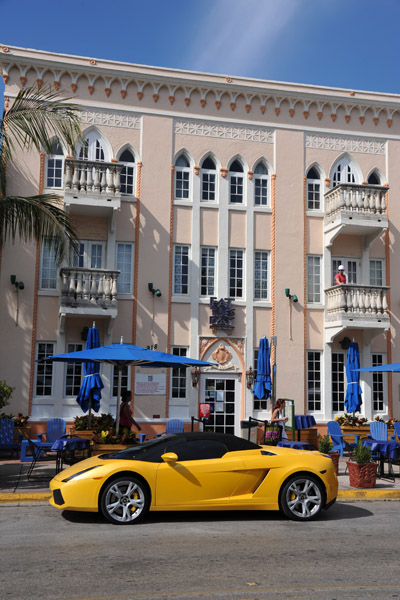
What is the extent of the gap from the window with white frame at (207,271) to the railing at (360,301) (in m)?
3.88

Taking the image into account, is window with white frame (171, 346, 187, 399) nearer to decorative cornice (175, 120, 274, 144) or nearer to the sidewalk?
the sidewalk

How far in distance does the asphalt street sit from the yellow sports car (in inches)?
10.5

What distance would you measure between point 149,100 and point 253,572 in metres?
17.3

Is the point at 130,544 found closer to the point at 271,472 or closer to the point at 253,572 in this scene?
the point at 253,572

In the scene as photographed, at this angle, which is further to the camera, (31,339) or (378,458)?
(31,339)

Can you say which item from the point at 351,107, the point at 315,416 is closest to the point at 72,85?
the point at 351,107

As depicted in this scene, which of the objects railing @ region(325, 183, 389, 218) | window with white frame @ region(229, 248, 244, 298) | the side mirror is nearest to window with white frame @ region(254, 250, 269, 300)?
window with white frame @ region(229, 248, 244, 298)

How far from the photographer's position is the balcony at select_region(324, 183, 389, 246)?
20.9m

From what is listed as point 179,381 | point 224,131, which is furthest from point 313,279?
point 224,131

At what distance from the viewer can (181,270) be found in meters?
20.9

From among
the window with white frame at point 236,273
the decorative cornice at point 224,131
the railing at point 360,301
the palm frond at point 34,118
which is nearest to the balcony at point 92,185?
the decorative cornice at point 224,131

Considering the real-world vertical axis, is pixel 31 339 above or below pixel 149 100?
below

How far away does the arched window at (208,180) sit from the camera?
21.5m

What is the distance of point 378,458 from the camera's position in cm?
1377
